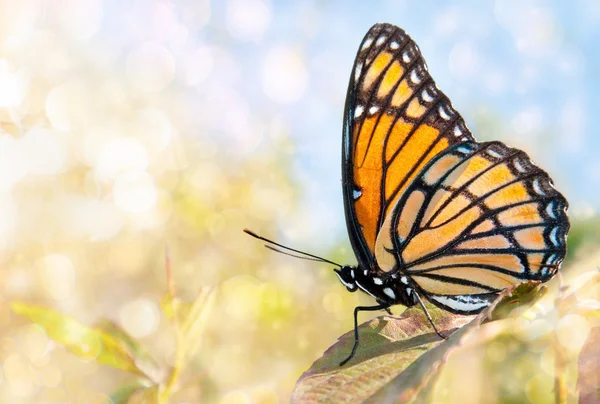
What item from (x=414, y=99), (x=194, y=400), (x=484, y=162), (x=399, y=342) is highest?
(x=414, y=99)

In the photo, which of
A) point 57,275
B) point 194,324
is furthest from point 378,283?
point 57,275

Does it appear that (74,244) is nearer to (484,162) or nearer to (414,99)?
(414,99)

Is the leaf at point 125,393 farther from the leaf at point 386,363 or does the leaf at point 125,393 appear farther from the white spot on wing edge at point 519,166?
the white spot on wing edge at point 519,166

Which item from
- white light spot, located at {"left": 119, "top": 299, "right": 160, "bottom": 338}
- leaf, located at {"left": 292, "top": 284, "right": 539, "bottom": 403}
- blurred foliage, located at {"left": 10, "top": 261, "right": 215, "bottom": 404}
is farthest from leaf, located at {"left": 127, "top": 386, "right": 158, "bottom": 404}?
white light spot, located at {"left": 119, "top": 299, "right": 160, "bottom": 338}

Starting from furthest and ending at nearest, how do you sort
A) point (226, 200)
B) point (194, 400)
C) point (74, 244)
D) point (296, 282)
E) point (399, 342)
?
point (226, 200), point (74, 244), point (296, 282), point (194, 400), point (399, 342)

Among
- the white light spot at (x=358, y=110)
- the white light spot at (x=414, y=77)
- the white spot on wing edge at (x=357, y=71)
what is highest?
the white light spot at (x=414, y=77)

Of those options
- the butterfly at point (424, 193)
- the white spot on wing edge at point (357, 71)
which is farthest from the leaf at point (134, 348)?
the white spot on wing edge at point (357, 71)

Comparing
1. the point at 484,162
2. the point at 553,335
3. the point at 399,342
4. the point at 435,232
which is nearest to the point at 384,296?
the point at 435,232

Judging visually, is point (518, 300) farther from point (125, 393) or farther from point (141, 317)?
point (141, 317)

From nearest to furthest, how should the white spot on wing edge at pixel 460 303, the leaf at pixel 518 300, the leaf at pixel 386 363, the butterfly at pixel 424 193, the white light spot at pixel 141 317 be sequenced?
the leaf at pixel 386 363 → the leaf at pixel 518 300 → the white spot on wing edge at pixel 460 303 → the butterfly at pixel 424 193 → the white light spot at pixel 141 317
